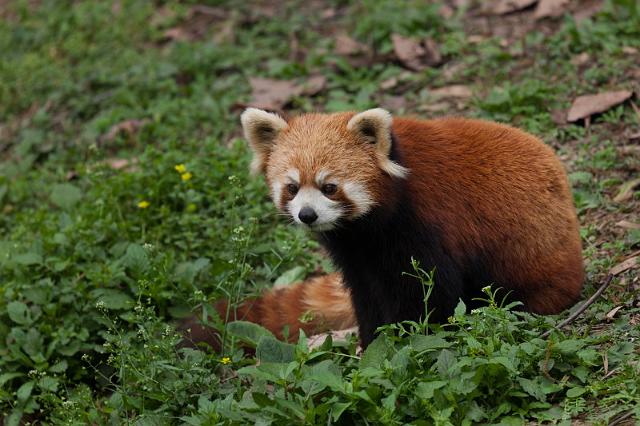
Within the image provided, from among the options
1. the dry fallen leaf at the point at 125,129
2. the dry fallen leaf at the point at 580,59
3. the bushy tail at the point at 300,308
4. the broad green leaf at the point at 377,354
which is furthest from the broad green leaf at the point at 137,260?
the dry fallen leaf at the point at 580,59

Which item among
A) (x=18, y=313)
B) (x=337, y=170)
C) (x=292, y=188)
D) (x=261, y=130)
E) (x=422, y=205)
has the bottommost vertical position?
(x=18, y=313)

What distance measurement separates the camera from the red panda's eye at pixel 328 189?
4469 mm

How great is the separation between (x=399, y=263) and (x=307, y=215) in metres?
0.56

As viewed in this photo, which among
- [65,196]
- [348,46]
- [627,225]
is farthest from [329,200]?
[348,46]

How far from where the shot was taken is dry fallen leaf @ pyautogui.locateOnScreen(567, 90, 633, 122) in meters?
6.48

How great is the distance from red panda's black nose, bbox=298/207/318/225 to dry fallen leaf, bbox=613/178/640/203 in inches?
92.5

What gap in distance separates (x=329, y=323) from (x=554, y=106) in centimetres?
261

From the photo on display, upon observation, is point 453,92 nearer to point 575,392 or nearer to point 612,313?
point 612,313

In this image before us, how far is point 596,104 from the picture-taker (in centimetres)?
652

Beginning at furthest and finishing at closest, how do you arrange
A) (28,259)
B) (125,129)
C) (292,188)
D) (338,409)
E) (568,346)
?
(125,129) < (28,259) < (292,188) < (568,346) < (338,409)

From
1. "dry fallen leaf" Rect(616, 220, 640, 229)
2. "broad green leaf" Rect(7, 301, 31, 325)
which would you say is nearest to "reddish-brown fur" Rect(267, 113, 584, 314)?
"dry fallen leaf" Rect(616, 220, 640, 229)

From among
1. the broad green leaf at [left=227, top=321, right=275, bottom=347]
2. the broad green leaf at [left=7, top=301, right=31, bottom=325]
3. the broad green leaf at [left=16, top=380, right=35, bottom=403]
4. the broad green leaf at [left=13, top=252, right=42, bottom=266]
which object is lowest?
the broad green leaf at [left=16, top=380, right=35, bottom=403]

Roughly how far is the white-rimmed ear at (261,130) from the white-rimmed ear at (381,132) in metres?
0.49

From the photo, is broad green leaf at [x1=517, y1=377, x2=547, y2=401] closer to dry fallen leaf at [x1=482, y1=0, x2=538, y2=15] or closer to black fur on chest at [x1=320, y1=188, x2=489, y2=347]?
black fur on chest at [x1=320, y1=188, x2=489, y2=347]
